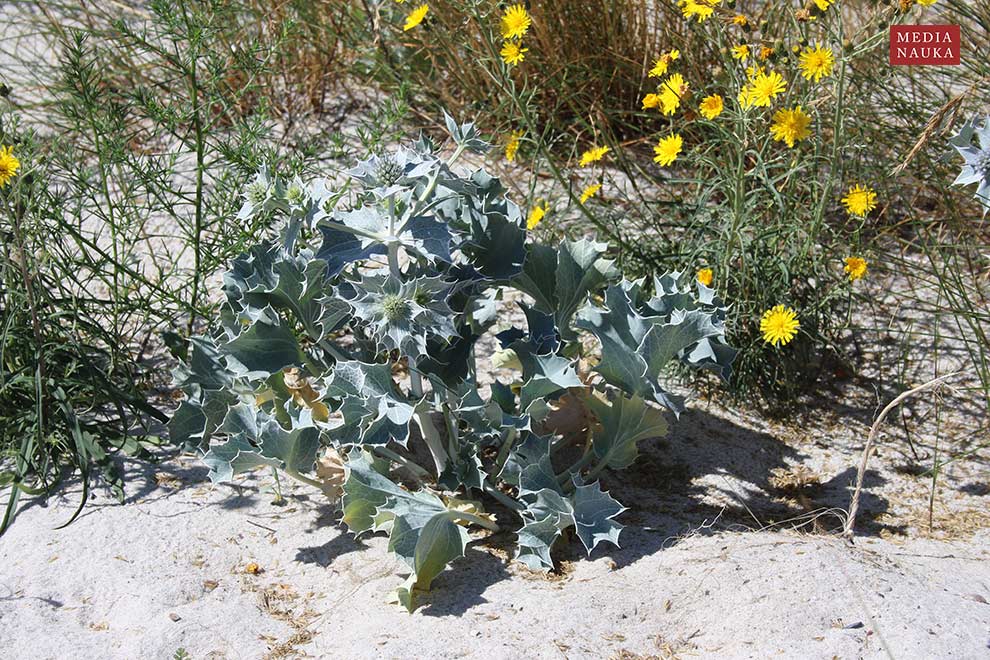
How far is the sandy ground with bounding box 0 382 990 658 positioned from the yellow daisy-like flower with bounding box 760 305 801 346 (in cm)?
42

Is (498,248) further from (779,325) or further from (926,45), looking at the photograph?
(926,45)

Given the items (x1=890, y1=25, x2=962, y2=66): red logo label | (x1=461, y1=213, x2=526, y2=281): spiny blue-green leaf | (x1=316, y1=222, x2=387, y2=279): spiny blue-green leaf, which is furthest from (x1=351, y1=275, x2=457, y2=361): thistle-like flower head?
(x1=890, y1=25, x2=962, y2=66): red logo label

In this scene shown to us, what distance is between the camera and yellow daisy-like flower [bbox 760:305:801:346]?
290 cm

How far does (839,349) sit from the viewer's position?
3346 millimetres

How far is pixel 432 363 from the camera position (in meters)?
2.56

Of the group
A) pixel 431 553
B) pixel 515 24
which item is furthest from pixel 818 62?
pixel 431 553

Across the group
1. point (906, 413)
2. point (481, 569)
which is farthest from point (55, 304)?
point (906, 413)

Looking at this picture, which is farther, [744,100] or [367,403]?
[744,100]

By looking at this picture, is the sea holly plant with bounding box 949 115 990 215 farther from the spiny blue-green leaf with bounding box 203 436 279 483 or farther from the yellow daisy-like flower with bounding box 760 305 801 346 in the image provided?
the spiny blue-green leaf with bounding box 203 436 279 483

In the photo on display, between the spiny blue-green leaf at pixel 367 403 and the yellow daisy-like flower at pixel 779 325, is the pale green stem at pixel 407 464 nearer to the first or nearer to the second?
the spiny blue-green leaf at pixel 367 403

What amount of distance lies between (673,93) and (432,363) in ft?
3.86

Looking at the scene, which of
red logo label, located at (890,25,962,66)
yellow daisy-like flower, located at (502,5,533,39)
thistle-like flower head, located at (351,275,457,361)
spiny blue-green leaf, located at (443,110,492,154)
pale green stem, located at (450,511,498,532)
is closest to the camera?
thistle-like flower head, located at (351,275,457,361)

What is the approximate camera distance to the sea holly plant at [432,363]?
7.75ft

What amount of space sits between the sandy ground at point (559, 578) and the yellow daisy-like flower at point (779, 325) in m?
0.42
